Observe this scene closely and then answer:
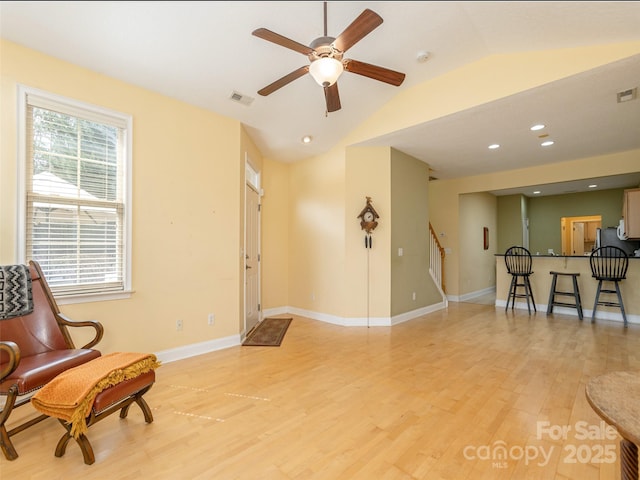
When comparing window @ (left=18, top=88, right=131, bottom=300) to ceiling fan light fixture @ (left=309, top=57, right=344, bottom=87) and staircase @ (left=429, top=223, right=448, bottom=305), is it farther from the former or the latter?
staircase @ (left=429, top=223, right=448, bottom=305)

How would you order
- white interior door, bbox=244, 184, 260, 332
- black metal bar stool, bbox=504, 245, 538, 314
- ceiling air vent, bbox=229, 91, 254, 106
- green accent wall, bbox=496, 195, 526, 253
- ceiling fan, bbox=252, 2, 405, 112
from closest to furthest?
ceiling fan, bbox=252, 2, 405, 112, ceiling air vent, bbox=229, 91, 254, 106, white interior door, bbox=244, 184, 260, 332, black metal bar stool, bbox=504, 245, 538, 314, green accent wall, bbox=496, 195, 526, 253

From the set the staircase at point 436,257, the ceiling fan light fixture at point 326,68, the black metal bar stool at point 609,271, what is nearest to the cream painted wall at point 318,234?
the staircase at point 436,257

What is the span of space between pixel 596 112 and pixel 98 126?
5.52m

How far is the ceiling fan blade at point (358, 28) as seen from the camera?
1857 millimetres

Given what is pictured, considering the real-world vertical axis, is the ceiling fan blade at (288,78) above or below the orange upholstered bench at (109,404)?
above

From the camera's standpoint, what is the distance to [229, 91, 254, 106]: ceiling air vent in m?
3.44

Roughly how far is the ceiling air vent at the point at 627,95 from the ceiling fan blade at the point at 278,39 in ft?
11.0

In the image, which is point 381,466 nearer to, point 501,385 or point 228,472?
point 228,472

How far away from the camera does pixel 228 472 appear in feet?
5.36

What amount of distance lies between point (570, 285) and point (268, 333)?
212 inches

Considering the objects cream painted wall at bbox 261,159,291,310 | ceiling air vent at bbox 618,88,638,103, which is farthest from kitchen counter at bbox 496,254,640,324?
cream painted wall at bbox 261,159,291,310

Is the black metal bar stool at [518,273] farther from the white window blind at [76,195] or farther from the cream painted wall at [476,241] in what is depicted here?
the white window blind at [76,195]

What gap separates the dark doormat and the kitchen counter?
4413mm

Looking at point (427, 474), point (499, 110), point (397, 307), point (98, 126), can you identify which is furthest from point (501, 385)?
point (98, 126)
